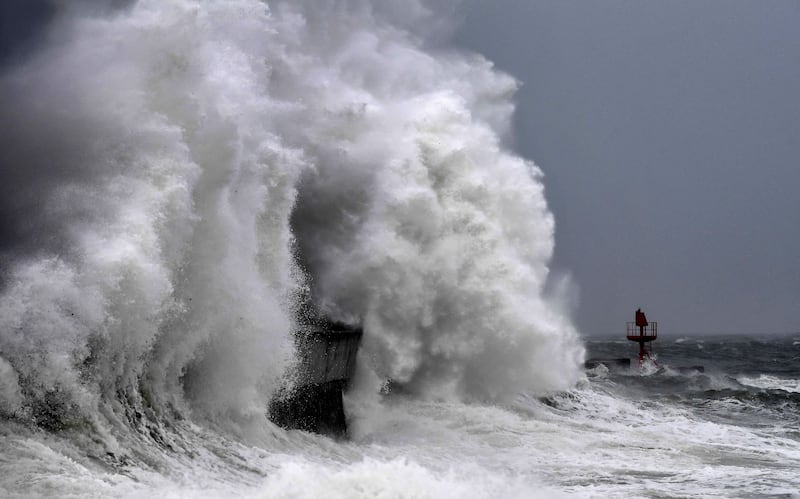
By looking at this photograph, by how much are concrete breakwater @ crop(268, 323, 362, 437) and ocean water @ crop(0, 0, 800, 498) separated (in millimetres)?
347

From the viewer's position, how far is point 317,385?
36.7ft

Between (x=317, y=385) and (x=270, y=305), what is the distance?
1649 millimetres

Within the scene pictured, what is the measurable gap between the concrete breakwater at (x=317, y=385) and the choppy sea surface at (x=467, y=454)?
319 mm

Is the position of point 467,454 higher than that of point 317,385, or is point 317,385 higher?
point 317,385

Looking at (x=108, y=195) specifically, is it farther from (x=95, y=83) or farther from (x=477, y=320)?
(x=477, y=320)

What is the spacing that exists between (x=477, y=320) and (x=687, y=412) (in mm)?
4712

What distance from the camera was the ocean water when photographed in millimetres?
6676

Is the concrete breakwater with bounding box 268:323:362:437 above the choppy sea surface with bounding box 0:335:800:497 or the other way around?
above

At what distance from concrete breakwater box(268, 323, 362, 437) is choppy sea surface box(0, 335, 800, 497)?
32cm

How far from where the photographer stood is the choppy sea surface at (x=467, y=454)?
6012 mm

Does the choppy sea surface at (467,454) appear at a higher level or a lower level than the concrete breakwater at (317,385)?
lower

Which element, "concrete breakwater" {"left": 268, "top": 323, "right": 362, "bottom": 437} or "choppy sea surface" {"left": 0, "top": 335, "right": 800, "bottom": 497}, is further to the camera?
"concrete breakwater" {"left": 268, "top": 323, "right": 362, "bottom": 437}

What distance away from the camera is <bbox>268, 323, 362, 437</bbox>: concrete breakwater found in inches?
397

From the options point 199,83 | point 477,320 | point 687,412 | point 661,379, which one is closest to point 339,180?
point 477,320
